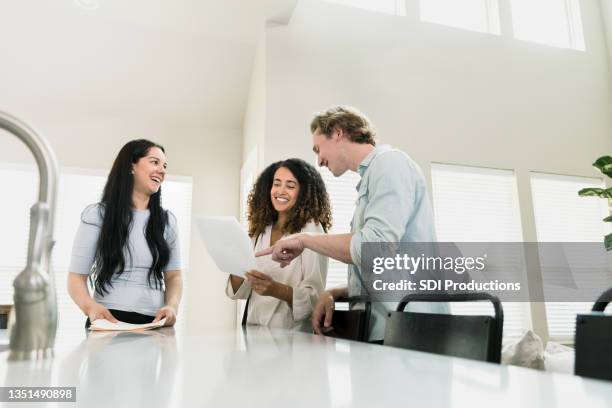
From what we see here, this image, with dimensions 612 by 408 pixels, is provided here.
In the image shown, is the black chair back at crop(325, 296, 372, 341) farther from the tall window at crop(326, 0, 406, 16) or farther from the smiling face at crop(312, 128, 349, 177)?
the tall window at crop(326, 0, 406, 16)

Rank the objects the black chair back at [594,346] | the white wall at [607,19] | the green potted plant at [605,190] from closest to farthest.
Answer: the black chair back at [594,346] → the green potted plant at [605,190] → the white wall at [607,19]

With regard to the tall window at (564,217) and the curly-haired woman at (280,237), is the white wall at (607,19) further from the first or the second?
the curly-haired woman at (280,237)

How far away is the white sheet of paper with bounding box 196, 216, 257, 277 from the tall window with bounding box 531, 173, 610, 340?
12.1 feet

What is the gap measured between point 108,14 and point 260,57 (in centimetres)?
122

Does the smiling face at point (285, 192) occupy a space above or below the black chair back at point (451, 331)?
above

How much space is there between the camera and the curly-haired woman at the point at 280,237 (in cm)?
161

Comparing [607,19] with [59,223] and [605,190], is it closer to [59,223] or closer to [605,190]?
[605,190]

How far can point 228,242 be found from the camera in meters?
1.49

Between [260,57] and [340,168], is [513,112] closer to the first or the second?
[260,57]

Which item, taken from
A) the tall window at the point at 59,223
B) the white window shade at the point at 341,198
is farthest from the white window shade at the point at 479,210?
the tall window at the point at 59,223

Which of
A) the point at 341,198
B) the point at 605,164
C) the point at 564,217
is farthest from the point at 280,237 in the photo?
the point at 564,217

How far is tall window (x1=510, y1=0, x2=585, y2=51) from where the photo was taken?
4.94m

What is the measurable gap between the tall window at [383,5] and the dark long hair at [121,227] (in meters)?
3.01

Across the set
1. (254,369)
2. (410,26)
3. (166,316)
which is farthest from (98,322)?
(410,26)
